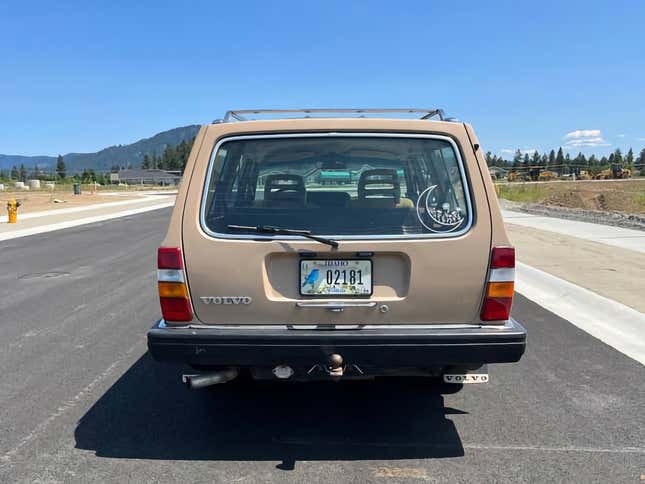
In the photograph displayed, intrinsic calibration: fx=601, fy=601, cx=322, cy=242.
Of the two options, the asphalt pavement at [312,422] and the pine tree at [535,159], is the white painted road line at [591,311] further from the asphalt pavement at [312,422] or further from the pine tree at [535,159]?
the pine tree at [535,159]

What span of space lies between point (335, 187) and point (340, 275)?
0.67 m

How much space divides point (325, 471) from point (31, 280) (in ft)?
25.2

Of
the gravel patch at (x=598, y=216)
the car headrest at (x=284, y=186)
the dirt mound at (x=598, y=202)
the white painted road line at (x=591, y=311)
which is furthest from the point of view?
the dirt mound at (x=598, y=202)

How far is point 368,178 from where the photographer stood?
383cm

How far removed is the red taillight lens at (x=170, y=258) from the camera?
335 cm

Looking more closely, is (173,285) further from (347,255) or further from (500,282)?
(500,282)

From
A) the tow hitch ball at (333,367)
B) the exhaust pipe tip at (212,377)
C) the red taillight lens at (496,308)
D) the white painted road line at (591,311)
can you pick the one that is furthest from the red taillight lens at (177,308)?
the white painted road line at (591,311)

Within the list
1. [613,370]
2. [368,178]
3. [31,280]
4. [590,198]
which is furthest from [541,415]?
[590,198]

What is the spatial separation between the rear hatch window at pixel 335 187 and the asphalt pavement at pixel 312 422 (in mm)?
1300

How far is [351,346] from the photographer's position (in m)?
3.27

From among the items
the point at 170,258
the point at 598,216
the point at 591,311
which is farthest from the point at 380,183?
the point at 598,216

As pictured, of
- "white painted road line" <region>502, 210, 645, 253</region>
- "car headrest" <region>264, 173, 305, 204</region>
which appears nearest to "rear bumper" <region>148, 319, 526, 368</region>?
"car headrest" <region>264, 173, 305, 204</region>

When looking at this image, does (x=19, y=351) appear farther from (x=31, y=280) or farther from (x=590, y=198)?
(x=590, y=198)

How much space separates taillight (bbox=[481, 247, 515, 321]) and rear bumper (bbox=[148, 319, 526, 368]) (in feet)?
0.48
